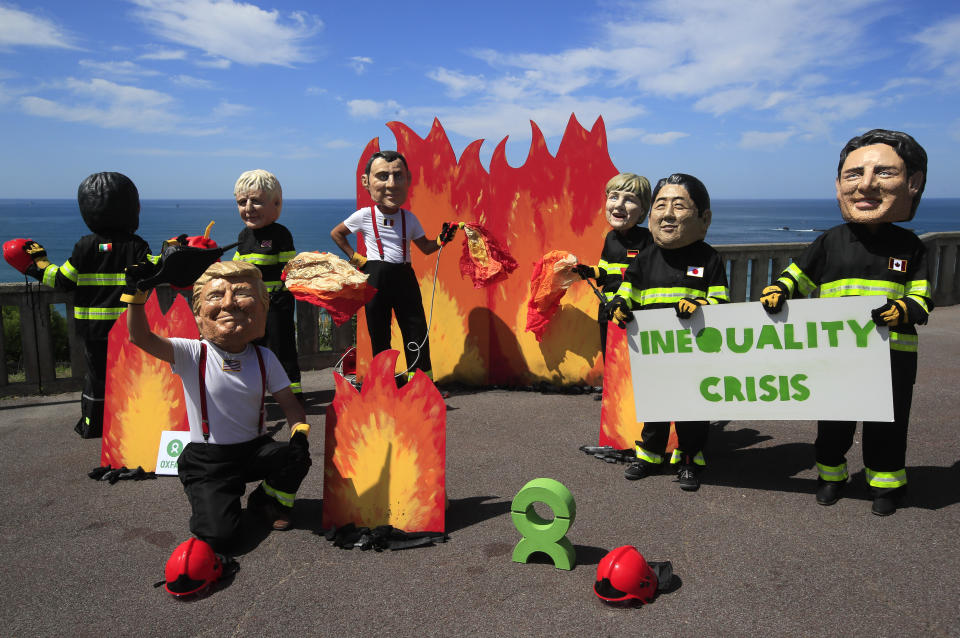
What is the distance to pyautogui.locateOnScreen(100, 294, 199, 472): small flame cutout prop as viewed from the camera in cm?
413

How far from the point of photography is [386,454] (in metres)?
3.27

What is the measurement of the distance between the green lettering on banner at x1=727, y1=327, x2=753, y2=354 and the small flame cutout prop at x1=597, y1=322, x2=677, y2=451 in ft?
2.49

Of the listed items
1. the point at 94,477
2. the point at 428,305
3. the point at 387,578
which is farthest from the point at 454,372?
the point at 387,578

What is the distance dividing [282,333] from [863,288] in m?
3.97

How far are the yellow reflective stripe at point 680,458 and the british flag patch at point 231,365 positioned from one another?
99.0 inches

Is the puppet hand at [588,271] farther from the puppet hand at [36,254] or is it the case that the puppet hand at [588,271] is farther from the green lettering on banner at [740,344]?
the puppet hand at [36,254]

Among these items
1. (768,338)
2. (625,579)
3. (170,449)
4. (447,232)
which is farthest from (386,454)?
(447,232)

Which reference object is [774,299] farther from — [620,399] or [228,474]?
[228,474]

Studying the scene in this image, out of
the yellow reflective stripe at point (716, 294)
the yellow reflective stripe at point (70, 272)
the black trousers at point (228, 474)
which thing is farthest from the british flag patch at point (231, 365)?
the yellow reflective stripe at point (716, 294)

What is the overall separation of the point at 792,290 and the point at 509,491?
187 cm

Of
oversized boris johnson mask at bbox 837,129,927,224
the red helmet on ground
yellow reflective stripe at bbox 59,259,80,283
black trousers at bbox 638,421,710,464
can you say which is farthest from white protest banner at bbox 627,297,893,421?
the red helmet on ground

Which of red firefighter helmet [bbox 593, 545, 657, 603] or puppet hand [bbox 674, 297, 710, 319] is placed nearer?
red firefighter helmet [bbox 593, 545, 657, 603]

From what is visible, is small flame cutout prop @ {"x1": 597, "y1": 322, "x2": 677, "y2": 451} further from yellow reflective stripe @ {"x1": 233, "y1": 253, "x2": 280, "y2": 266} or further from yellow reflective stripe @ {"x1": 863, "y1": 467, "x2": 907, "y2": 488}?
yellow reflective stripe @ {"x1": 233, "y1": 253, "x2": 280, "y2": 266}

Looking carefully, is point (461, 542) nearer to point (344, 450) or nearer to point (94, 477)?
point (344, 450)
